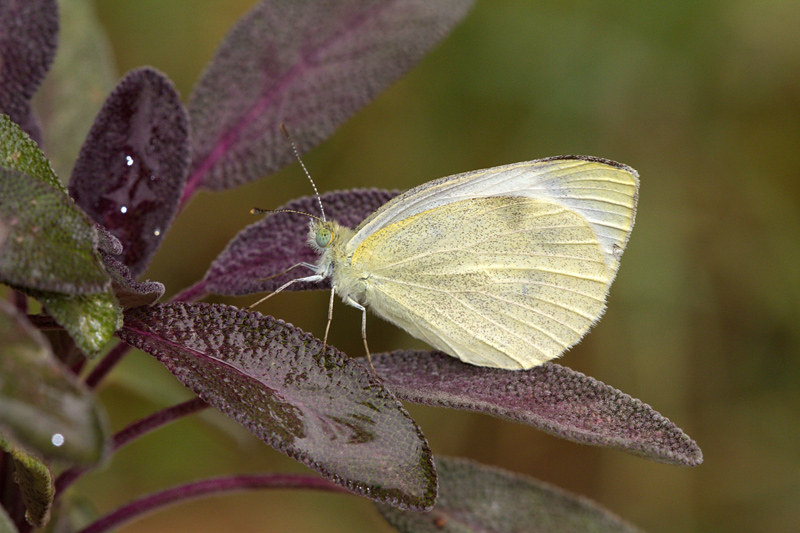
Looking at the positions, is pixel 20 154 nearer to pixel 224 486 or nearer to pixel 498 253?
pixel 224 486

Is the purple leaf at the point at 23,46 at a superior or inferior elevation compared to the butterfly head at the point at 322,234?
superior

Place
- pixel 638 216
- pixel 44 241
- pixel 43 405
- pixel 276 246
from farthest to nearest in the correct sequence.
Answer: pixel 638 216 < pixel 276 246 < pixel 44 241 < pixel 43 405

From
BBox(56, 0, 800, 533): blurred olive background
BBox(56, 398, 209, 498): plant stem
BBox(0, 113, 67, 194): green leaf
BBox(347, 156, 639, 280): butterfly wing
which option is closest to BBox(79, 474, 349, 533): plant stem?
BBox(56, 398, 209, 498): plant stem

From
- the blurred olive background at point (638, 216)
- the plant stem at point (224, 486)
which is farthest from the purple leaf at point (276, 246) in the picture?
the blurred olive background at point (638, 216)

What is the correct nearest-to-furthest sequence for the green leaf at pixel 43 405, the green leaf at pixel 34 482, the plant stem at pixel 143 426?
the green leaf at pixel 43 405, the green leaf at pixel 34 482, the plant stem at pixel 143 426

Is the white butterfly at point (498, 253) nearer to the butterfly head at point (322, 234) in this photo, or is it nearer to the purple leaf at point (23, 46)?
the butterfly head at point (322, 234)

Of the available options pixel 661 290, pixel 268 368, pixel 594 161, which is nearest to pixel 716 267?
pixel 661 290

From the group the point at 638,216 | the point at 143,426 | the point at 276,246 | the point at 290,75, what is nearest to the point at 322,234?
the point at 276,246
